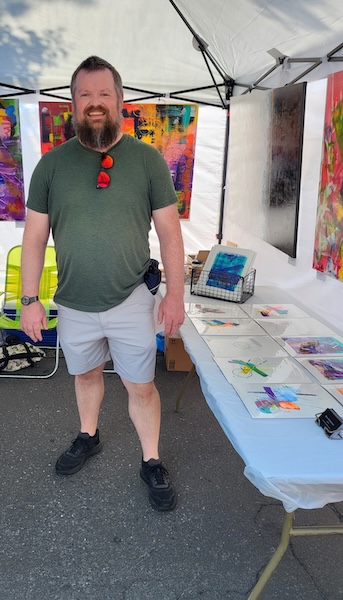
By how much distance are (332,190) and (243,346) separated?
93 centimetres

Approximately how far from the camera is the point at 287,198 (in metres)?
2.70

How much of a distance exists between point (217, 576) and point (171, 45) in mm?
3432

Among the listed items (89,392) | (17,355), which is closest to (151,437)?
(89,392)

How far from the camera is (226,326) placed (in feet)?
6.71

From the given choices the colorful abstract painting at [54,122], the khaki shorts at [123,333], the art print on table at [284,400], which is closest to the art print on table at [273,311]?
the khaki shorts at [123,333]

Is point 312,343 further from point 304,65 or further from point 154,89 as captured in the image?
point 154,89

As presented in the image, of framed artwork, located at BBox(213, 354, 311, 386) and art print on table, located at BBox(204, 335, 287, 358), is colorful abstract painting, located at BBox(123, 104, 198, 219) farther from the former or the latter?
framed artwork, located at BBox(213, 354, 311, 386)

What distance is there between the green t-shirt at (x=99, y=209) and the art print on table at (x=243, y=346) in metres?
0.42

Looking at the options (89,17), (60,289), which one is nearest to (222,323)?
(60,289)

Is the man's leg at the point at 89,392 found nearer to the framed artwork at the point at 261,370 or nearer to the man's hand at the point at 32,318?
the man's hand at the point at 32,318

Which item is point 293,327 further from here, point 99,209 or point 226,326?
point 99,209

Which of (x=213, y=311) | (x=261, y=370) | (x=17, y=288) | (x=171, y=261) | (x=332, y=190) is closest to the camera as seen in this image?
(x=261, y=370)

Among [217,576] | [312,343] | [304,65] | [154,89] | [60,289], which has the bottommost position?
[217,576]

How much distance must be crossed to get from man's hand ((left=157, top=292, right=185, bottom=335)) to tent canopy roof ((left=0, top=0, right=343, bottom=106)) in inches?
54.4
